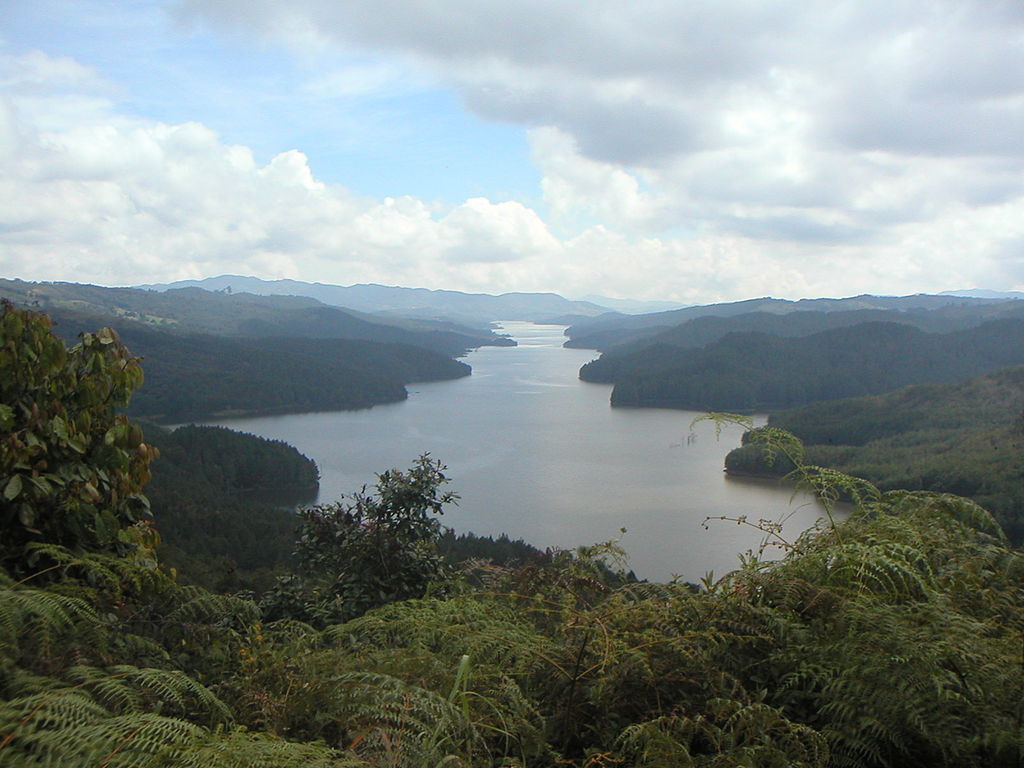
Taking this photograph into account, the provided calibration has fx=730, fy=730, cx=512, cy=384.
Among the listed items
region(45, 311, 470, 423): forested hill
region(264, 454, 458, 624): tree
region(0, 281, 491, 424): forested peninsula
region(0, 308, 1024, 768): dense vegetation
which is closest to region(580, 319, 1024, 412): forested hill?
region(45, 311, 470, 423): forested hill

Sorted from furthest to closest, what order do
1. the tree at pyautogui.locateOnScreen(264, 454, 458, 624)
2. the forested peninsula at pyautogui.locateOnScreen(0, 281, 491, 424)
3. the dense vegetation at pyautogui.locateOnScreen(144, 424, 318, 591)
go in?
the forested peninsula at pyautogui.locateOnScreen(0, 281, 491, 424) → the dense vegetation at pyautogui.locateOnScreen(144, 424, 318, 591) → the tree at pyautogui.locateOnScreen(264, 454, 458, 624)

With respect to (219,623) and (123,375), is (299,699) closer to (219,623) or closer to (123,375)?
(219,623)

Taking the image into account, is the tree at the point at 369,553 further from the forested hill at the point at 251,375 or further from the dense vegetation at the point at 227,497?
the forested hill at the point at 251,375

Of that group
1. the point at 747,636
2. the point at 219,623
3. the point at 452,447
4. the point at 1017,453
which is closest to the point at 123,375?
the point at 219,623

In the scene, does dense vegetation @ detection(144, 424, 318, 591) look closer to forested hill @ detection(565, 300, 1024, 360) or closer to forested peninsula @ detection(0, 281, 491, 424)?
forested peninsula @ detection(0, 281, 491, 424)

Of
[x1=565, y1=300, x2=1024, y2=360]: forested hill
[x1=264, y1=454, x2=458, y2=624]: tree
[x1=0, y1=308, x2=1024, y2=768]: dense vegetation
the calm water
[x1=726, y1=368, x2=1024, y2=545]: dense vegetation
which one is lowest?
the calm water

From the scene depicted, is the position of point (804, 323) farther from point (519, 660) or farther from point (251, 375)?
point (519, 660)

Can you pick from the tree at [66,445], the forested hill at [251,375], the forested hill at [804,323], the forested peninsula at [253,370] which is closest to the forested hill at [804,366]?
the forested hill at [804,323]
